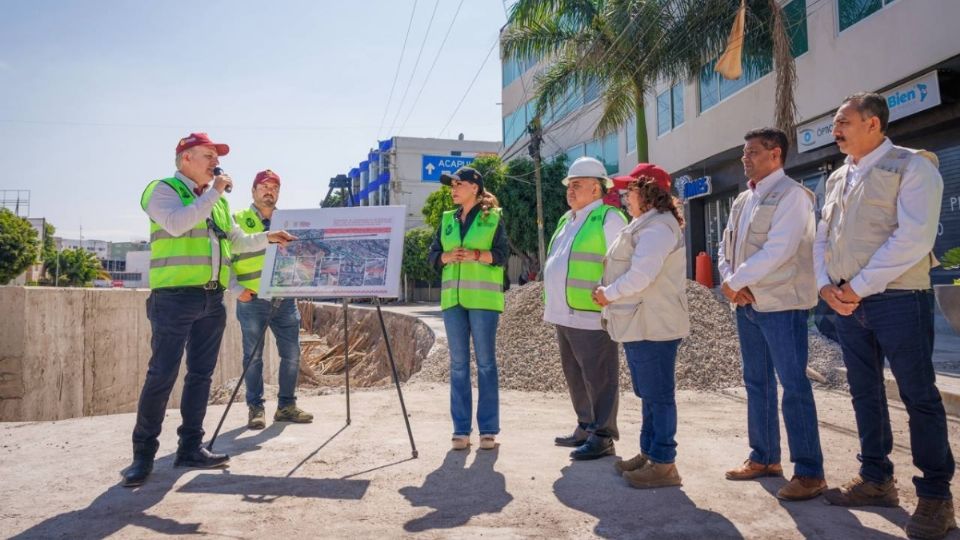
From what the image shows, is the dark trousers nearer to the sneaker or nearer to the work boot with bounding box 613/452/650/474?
the work boot with bounding box 613/452/650/474

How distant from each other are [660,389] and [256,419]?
11.7 ft

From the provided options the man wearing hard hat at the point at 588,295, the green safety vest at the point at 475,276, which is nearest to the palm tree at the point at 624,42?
the man wearing hard hat at the point at 588,295

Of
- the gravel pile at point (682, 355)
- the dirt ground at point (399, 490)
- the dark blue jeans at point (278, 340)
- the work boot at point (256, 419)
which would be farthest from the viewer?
the gravel pile at point (682, 355)

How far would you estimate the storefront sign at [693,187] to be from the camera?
21.0m

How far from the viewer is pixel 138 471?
412 centimetres

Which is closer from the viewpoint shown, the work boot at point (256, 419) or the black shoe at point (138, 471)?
the black shoe at point (138, 471)

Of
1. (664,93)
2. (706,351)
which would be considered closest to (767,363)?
(706,351)

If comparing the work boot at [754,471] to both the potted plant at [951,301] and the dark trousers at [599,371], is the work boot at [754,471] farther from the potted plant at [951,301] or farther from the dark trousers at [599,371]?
the potted plant at [951,301]

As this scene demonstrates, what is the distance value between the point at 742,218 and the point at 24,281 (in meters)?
64.6

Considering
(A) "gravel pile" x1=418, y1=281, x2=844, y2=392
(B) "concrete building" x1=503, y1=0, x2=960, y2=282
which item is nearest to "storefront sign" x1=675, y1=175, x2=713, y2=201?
(B) "concrete building" x1=503, y1=0, x2=960, y2=282

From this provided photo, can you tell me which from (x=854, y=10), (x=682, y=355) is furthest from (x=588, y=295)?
(x=854, y=10)

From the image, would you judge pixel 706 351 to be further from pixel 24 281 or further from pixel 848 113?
pixel 24 281

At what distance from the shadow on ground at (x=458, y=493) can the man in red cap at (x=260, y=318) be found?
6.81 ft

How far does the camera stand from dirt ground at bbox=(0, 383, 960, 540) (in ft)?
10.9
